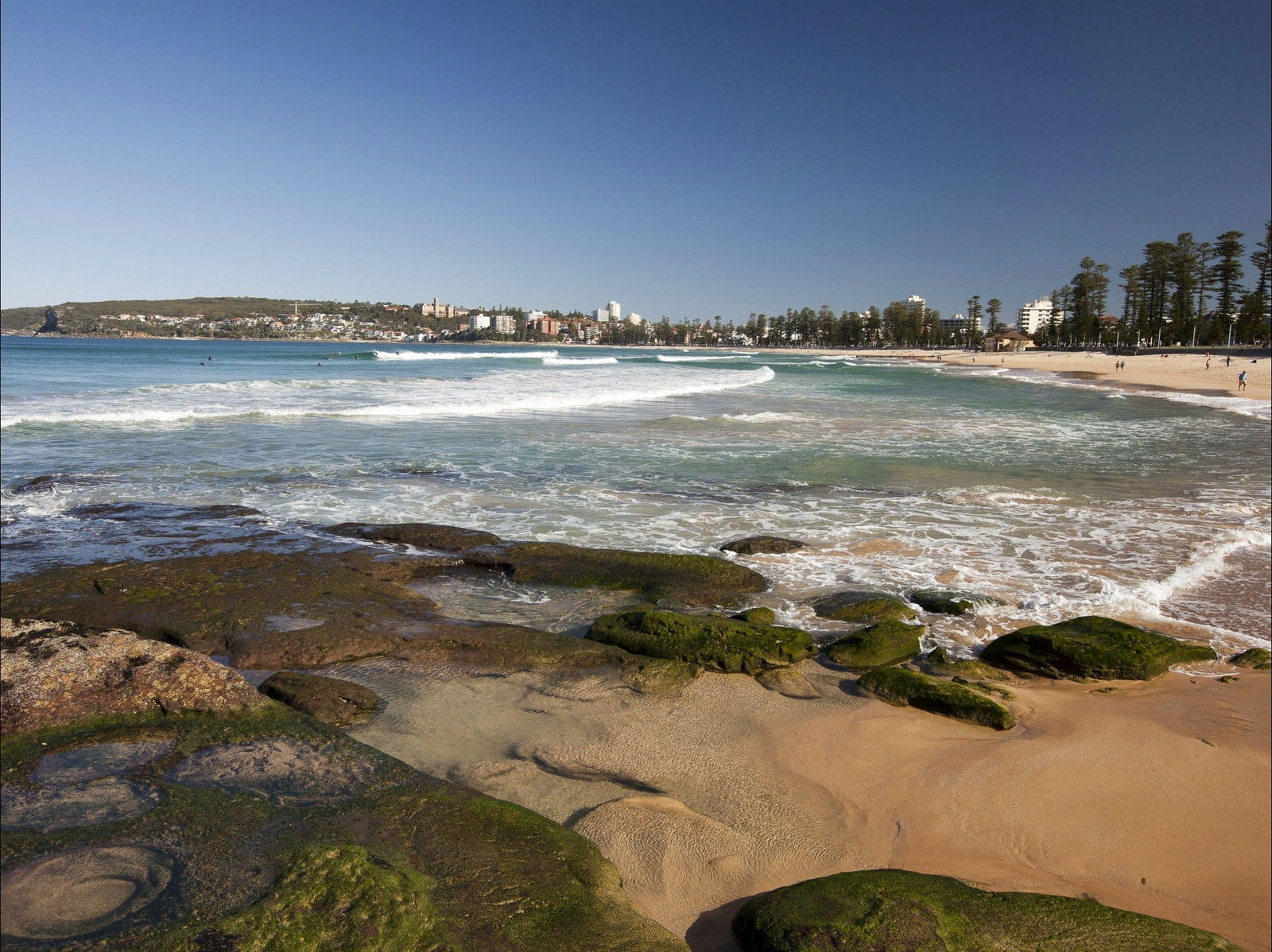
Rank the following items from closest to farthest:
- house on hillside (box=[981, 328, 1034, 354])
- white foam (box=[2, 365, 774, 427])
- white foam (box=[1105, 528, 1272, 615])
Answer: white foam (box=[1105, 528, 1272, 615]) → white foam (box=[2, 365, 774, 427]) → house on hillside (box=[981, 328, 1034, 354])

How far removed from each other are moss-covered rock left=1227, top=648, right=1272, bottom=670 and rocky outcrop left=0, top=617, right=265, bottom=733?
723 centimetres

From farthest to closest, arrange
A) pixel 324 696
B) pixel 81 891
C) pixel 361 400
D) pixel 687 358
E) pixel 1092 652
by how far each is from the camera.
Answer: pixel 687 358 < pixel 361 400 < pixel 1092 652 < pixel 324 696 < pixel 81 891

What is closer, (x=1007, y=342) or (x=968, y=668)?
(x=968, y=668)

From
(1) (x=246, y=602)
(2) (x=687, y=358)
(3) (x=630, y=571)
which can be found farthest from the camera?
(2) (x=687, y=358)

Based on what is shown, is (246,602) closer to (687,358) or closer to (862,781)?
(862,781)

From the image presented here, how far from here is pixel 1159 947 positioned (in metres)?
2.78

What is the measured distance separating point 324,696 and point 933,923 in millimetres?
3710

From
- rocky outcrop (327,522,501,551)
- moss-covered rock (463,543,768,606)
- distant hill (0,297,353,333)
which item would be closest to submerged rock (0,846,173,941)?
moss-covered rock (463,543,768,606)

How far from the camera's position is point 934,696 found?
5090 millimetres

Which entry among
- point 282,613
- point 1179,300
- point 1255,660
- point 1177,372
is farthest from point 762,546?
point 1179,300

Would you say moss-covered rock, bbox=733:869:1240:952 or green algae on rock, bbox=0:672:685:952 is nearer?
green algae on rock, bbox=0:672:685:952

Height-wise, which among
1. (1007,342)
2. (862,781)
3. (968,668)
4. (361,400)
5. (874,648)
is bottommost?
(862,781)

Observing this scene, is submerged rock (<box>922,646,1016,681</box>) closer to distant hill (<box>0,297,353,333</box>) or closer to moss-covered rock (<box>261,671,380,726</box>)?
moss-covered rock (<box>261,671,380,726</box>)

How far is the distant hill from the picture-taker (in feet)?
477
